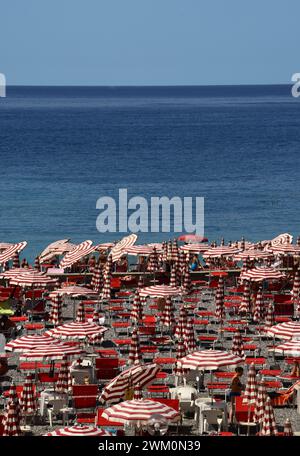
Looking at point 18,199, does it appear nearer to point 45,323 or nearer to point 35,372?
point 45,323

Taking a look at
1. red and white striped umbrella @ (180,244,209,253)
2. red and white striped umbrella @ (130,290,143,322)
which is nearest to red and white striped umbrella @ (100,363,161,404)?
red and white striped umbrella @ (130,290,143,322)

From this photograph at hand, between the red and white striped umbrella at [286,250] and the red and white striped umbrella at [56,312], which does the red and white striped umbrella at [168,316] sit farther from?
the red and white striped umbrella at [286,250]

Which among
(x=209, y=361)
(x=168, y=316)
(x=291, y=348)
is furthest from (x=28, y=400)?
(x=168, y=316)

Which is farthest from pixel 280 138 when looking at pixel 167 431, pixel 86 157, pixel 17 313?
pixel 167 431

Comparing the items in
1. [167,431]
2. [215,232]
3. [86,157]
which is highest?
[86,157]

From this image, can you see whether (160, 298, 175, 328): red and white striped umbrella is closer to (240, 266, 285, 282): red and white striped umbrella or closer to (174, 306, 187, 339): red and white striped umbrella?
(174, 306, 187, 339): red and white striped umbrella

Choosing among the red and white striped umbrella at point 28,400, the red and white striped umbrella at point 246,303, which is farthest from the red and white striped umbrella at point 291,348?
the red and white striped umbrella at point 246,303
